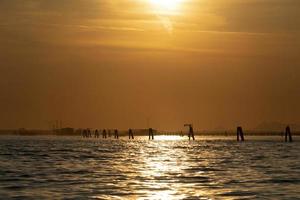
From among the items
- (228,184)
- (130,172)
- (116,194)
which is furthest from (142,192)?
(130,172)

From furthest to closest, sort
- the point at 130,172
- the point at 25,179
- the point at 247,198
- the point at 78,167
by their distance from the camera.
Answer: the point at 78,167 → the point at 130,172 → the point at 25,179 → the point at 247,198

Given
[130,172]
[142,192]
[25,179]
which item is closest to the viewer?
[142,192]

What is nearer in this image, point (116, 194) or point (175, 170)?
point (116, 194)

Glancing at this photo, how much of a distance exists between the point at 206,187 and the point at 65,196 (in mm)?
7907

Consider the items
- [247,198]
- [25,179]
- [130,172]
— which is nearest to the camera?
[247,198]

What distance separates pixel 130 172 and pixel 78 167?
21.8ft

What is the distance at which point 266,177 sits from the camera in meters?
43.3

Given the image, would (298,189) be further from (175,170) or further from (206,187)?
(175,170)

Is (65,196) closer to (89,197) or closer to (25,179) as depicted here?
(89,197)

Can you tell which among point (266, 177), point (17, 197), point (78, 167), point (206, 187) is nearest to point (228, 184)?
point (206, 187)

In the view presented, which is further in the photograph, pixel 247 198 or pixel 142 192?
pixel 142 192

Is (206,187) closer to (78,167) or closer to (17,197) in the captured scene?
(17,197)

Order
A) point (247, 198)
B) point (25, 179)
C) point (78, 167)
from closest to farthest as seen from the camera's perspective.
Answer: point (247, 198)
point (25, 179)
point (78, 167)

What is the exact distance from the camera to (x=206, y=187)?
121 feet
